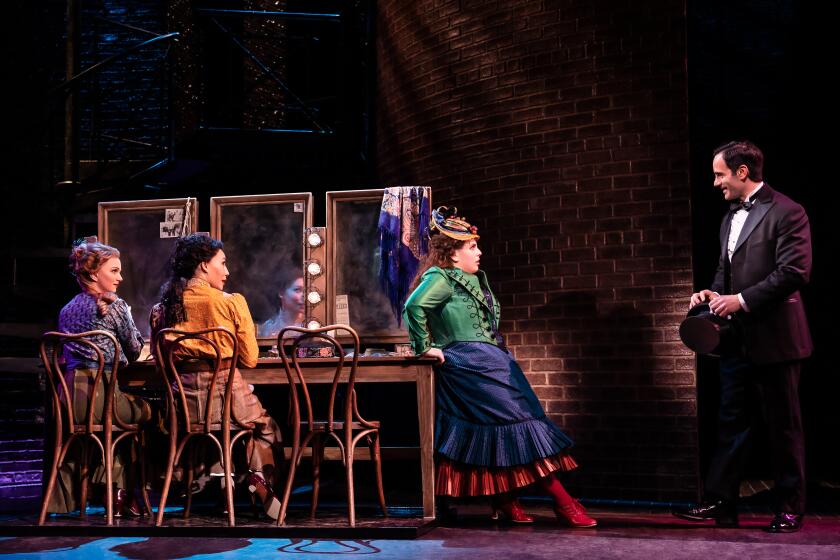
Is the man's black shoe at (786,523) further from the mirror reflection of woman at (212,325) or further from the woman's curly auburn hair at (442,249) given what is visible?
the mirror reflection of woman at (212,325)

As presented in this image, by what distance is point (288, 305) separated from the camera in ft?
20.0

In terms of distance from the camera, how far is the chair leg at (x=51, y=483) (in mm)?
4926

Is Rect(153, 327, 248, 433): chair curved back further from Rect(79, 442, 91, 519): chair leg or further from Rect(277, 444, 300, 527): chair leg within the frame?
Rect(79, 442, 91, 519): chair leg

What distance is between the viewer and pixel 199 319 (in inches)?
197

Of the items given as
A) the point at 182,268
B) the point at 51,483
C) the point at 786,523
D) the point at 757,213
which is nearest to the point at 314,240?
the point at 182,268

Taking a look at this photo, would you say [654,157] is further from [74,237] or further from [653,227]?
[74,237]

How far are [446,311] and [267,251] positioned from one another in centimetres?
166

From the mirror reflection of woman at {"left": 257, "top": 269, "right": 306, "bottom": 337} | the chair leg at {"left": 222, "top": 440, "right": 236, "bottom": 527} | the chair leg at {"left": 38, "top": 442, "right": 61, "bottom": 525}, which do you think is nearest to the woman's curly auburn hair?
the mirror reflection of woman at {"left": 257, "top": 269, "right": 306, "bottom": 337}

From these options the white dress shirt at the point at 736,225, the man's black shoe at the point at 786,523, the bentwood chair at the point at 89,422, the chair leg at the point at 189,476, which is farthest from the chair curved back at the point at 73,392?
the man's black shoe at the point at 786,523

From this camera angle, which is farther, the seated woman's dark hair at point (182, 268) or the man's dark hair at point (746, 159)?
the seated woman's dark hair at point (182, 268)

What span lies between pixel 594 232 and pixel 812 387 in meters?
1.67

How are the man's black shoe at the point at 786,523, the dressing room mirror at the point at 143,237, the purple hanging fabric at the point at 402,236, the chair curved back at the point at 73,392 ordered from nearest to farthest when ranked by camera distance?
the man's black shoe at the point at 786,523 < the chair curved back at the point at 73,392 < the purple hanging fabric at the point at 402,236 < the dressing room mirror at the point at 143,237

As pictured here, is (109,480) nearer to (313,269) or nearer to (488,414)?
(313,269)

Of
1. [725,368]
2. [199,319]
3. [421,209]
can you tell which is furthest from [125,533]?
[725,368]
